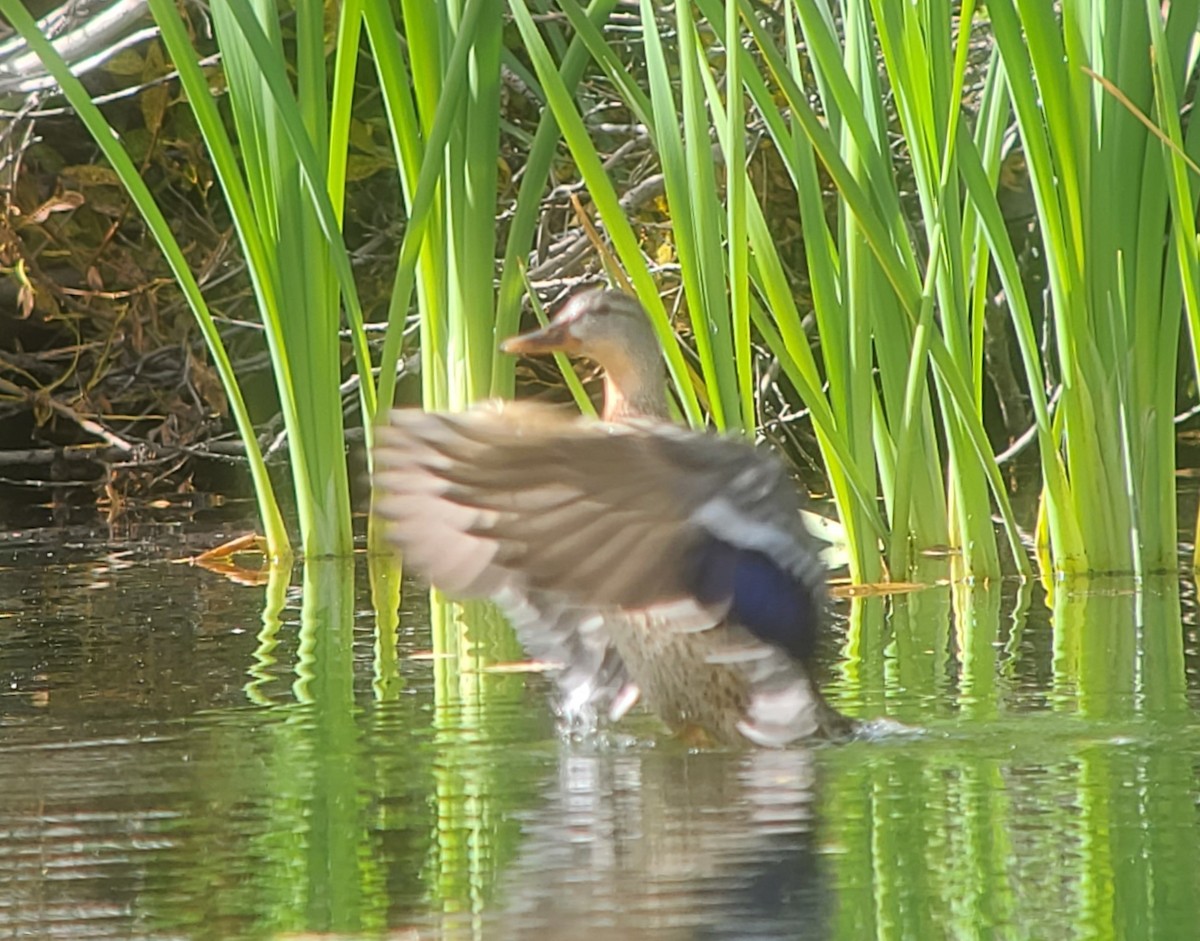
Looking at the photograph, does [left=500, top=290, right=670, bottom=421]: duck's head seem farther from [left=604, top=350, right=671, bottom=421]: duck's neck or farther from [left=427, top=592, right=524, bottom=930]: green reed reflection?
[left=427, top=592, right=524, bottom=930]: green reed reflection

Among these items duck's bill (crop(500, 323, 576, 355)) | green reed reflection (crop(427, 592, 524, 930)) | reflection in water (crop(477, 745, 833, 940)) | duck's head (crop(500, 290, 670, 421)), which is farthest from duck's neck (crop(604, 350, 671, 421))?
reflection in water (crop(477, 745, 833, 940))

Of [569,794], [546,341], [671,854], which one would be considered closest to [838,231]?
[546,341]

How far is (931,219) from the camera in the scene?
458 centimetres

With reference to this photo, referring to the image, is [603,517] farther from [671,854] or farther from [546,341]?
[546,341]

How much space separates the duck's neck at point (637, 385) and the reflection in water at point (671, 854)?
1084mm

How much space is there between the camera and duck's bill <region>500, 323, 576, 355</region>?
4.31 m

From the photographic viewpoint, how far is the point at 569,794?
288 cm

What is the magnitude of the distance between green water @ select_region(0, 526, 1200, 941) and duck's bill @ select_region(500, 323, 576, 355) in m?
0.59

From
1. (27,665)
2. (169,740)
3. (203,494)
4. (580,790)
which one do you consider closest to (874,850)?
(580,790)

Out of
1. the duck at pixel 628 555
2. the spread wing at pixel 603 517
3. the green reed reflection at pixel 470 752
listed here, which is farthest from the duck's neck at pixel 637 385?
the spread wing at pixel 603 517

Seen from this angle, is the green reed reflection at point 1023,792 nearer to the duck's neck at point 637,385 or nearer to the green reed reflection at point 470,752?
the green reed reflection at point 470,752

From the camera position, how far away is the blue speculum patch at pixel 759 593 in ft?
10.1

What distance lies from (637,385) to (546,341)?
0.94 feet

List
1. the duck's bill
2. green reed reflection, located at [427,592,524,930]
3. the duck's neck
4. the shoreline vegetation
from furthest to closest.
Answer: the shoreline vegetation → the duck's bill → the duck's neck → green reed reflection, located at [427,592,524,930]
